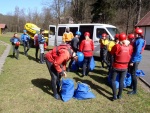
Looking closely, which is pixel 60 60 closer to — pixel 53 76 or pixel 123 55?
pixel 53 76

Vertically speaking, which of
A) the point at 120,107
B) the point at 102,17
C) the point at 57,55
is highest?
the point at 102,17

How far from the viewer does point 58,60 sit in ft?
17.1

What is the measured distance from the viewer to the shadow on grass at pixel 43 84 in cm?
680

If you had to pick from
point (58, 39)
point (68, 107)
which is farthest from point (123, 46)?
point (58, 39)

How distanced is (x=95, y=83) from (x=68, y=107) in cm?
247

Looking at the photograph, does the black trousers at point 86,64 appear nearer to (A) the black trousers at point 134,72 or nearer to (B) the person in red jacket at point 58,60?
(A) the black trousers at point 134,72

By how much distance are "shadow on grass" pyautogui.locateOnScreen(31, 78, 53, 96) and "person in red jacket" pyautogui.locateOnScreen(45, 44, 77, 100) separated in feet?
1.90

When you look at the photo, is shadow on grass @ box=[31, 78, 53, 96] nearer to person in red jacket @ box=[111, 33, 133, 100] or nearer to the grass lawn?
the grass lawn

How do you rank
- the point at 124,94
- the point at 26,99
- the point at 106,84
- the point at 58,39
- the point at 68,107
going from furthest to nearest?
the point at 58,39 → the point at 106,84 → the point at 124,94 → the point at 26,99 → the point at 68,107

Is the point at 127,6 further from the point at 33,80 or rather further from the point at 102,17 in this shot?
the point at 33,80

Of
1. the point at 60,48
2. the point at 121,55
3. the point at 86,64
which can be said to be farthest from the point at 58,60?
the point at 86,64

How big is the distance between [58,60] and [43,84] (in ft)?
8.12

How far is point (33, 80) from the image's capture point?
7922 millimetres

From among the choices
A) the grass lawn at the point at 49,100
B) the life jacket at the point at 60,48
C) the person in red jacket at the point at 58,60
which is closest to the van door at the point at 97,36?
the grass lawn at the point at 49,100
